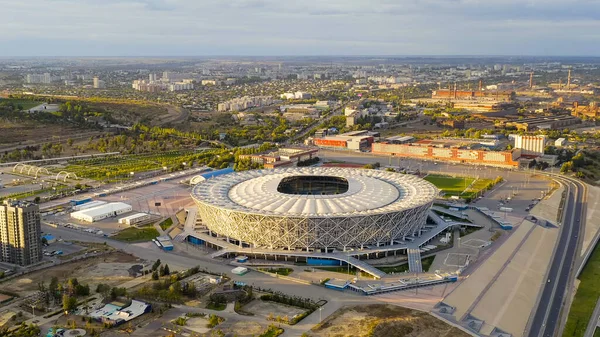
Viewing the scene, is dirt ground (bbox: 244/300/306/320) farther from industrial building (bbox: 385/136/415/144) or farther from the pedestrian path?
industrial building (bbox: 385/136/415/144)

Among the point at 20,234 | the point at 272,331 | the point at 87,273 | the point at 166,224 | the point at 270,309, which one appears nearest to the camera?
the point at 272,331

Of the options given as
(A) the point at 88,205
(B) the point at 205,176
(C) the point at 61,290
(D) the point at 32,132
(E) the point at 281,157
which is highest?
(D) the point at 32,132

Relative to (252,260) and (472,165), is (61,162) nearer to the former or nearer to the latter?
(252,260)

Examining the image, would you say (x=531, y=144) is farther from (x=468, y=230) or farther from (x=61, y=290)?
(x=61, y=290)

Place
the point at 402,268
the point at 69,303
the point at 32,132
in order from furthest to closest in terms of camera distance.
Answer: the point at 32,132
the point at 402,268
the point at 69,303

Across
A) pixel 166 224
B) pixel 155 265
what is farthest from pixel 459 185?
pixel 155 265

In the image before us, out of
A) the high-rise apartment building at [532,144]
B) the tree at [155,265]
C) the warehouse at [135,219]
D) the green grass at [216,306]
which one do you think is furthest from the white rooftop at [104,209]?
the high-rise apartment building at [532,144]

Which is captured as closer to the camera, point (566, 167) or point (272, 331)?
point (272, 331)

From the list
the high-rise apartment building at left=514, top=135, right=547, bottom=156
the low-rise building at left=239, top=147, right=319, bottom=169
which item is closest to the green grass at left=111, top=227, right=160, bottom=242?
the low-rise building at left=239, top=147, right=319, bottom=169
